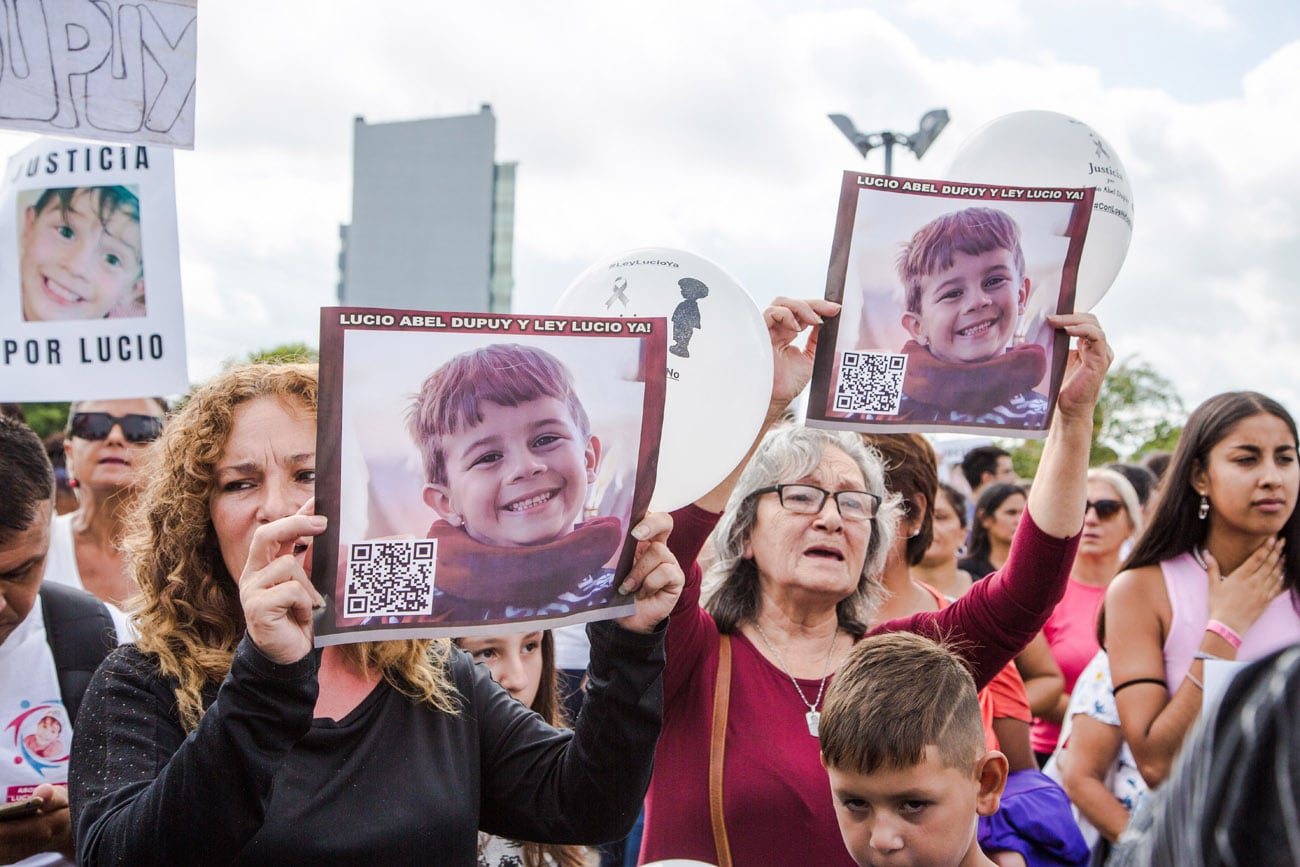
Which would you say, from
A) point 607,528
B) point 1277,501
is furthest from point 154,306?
point 1277,501

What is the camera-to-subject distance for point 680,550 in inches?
101

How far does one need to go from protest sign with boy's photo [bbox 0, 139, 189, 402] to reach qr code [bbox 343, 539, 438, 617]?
6.01ft

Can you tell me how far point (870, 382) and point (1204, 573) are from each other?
5.07 feet

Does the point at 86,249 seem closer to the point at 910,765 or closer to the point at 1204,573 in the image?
the point at 910,765

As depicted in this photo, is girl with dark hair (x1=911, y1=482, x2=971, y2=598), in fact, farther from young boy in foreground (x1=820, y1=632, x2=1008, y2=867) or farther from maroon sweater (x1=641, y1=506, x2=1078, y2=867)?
young boy in foreground (x1=820, y1=632, x2=1008, y2=867)

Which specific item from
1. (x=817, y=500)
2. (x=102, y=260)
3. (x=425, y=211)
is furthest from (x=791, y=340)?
(x=425, y=211)

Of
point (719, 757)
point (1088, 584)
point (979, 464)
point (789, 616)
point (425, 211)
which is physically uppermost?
point (425, 211)

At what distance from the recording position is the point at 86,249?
3406 millimetres

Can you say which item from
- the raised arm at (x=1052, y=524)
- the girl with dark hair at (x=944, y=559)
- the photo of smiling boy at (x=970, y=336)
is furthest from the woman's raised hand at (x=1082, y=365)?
the girl with dark hair at (x=944, y=559)

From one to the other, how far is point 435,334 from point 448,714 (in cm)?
73

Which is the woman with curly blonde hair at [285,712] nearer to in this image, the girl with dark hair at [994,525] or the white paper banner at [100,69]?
the white paper banner at [100,69]

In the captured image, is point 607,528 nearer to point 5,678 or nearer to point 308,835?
point 308,835

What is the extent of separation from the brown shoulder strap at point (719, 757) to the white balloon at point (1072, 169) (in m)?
1.29

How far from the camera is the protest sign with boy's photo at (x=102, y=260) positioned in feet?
11.0
